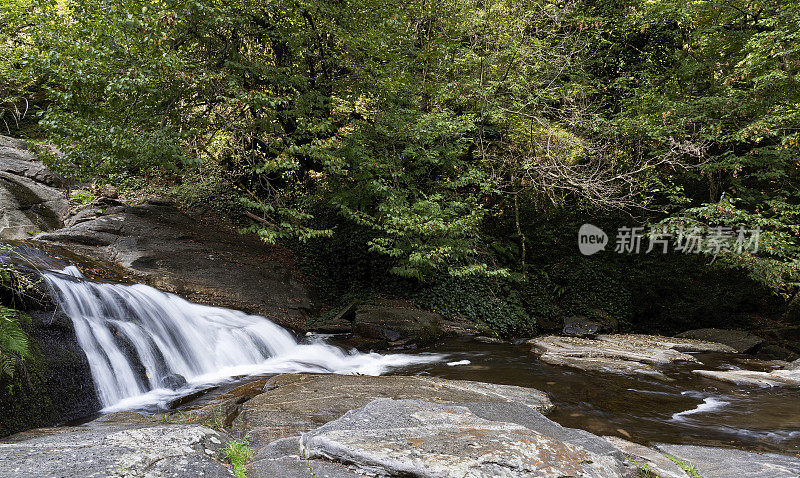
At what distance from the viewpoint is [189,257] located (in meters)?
11.3

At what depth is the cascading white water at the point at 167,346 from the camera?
6105 millimetres

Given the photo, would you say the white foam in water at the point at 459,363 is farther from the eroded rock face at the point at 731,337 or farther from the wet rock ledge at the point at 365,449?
the eroded rock face at the point at 731,337

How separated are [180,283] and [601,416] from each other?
356 inches

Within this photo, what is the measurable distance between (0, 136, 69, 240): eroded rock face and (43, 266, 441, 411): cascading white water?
19.1 feet

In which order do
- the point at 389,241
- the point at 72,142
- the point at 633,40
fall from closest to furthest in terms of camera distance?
the point at 72,142, the point at 389,241, the point at 633,40

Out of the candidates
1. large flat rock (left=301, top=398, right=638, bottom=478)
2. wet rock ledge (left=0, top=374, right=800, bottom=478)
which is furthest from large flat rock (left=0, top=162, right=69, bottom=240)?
large flat rock (left=301, top=398, right=638, bottom=478)

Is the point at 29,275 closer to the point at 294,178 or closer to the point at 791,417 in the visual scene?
the point at 294,178

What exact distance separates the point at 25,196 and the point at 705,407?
56.6ft

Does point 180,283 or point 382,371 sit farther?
point 180,283

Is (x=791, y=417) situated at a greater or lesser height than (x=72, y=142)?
lesser

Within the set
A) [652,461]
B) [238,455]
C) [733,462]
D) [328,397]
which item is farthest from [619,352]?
[238,455]

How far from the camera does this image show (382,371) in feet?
27.2

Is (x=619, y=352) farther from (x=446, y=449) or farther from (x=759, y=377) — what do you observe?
(x=446, y=449)

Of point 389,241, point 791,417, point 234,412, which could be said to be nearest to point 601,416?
point 791,417
